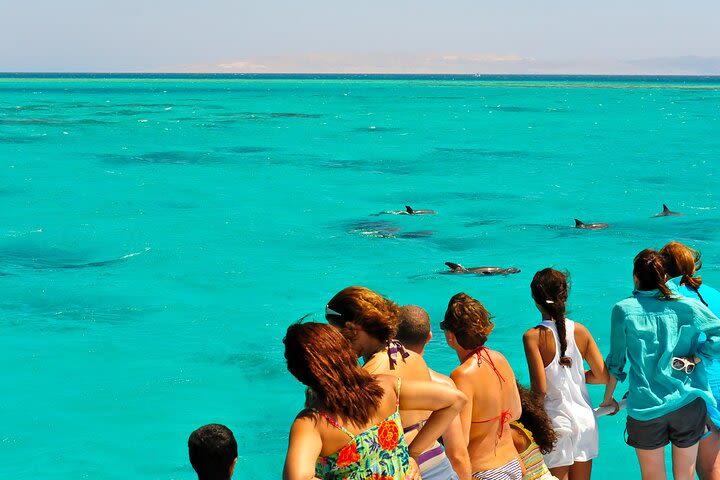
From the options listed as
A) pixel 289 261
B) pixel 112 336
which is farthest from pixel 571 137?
pixel 112 336

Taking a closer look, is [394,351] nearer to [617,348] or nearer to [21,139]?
[617,348]

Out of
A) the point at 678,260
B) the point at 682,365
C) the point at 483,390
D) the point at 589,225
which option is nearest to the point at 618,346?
the point at 682,365

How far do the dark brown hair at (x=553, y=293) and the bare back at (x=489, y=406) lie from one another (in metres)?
0.53

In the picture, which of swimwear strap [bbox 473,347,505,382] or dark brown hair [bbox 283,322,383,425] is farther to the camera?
swimwear strap [bbox 473,347,505,382]

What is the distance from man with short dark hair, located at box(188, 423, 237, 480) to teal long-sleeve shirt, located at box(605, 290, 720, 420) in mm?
2437

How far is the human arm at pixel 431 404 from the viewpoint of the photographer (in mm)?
3572

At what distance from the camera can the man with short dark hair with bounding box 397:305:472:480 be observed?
13.6 ft

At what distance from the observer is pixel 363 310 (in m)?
3.75

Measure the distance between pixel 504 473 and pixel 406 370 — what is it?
899mm

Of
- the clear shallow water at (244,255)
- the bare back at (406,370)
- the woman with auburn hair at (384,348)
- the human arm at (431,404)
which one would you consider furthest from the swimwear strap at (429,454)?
the clear shallow water at (244,255)

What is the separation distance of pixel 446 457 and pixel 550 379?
1033mm

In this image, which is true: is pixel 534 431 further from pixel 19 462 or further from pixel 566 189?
pixel 566 189

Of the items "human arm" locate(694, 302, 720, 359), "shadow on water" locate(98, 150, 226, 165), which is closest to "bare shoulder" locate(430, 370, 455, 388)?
"human arm" locate(694, 302, 720, 359)

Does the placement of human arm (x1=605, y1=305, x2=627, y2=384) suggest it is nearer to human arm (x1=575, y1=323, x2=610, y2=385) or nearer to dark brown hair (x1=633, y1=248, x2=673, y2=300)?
human arm (x1=575, y1=323, x2=610, y2=385)
